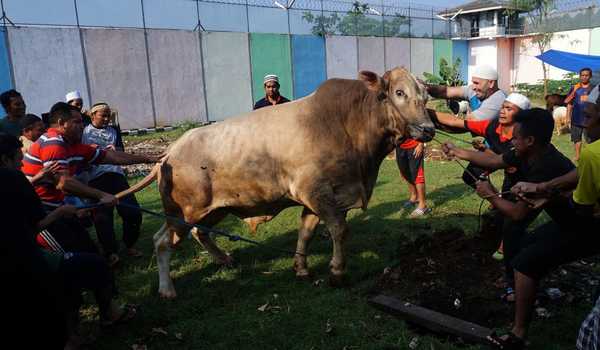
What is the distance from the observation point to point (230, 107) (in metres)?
23.2

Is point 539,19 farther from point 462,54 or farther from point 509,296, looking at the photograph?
point 509,296

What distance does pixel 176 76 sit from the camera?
21156mm

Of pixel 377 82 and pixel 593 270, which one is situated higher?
pixel 377 82

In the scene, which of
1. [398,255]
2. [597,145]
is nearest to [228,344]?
[398,255]

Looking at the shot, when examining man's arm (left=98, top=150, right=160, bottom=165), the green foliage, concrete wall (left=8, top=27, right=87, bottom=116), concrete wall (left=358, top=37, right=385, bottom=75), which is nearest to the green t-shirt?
man's arm (left=98, top=150, right=160, bottom=165)

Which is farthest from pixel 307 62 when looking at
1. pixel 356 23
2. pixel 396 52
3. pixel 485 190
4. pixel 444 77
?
pixel 485 190

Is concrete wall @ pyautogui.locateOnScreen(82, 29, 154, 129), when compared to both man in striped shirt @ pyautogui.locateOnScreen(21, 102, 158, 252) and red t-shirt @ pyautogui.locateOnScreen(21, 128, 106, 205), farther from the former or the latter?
red t-shirt @ pyautogui.locateOnScreen(21, 128, 106, 205)

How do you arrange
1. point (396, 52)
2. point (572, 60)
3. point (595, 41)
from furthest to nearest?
1. point (595, 41)
2. point (396, 52)
3. point (572, 60)

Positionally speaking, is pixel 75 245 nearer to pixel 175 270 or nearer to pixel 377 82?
pixel 175 270

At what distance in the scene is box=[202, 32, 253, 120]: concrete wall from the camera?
2231 centimetres

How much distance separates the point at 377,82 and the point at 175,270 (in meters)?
3.37

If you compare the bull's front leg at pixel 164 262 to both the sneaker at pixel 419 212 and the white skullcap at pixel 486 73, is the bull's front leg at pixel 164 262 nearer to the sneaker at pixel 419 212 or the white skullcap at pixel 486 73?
the sneaker at pixel 419 212

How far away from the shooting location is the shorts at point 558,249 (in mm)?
3406

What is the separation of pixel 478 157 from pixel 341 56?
24131 millimetres
